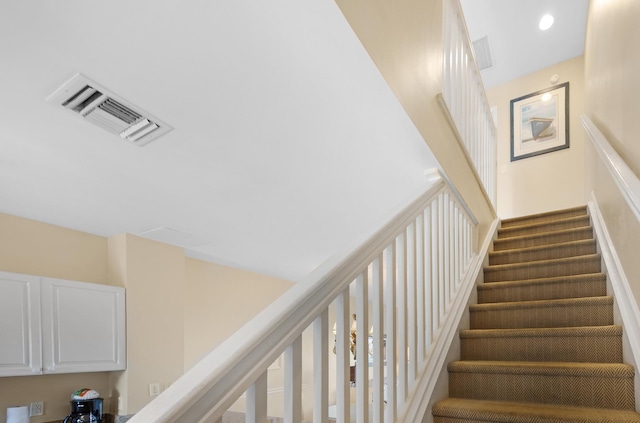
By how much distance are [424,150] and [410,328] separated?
816 mm

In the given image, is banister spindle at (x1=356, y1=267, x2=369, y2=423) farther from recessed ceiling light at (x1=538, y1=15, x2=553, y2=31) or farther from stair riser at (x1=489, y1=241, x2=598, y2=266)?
recessed ceiling light at (x1=538, y1=15, x2=553, y2=31)

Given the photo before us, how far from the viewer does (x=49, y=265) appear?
11.6ft

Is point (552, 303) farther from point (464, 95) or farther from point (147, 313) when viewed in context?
point (147, 313)

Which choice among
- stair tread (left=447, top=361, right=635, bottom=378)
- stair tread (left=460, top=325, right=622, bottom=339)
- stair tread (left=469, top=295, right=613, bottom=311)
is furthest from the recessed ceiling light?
stair tread (left=447, top=361, right=635, bottom=378)

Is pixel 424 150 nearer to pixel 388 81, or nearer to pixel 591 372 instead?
pixel 388 81

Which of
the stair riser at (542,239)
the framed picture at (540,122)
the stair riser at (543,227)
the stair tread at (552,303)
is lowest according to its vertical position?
the stair tread at (552,303)

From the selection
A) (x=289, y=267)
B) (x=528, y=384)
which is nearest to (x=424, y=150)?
(x=528, y=384)

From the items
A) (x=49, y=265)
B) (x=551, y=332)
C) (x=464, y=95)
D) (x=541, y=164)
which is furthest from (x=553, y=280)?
(x=49, y=265)

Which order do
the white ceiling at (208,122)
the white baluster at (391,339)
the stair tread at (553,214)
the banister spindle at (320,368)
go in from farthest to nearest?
the stair tread at (553,214) < the white ceiling at (208,122) < the white baluster at (391,339) < the banister spindle at (320,368)

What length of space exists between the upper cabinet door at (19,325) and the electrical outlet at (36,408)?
40 centimetres

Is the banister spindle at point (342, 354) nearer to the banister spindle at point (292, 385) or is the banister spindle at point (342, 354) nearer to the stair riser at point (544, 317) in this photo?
the banister spindle at point (292, 385)

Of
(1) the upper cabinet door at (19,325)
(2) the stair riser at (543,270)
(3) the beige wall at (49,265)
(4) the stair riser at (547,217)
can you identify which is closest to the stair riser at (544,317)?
(2) the stair riser at (543,270)

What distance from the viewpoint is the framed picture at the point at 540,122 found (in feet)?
16.4

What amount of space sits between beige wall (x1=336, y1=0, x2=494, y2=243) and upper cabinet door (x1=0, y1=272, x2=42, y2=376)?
2.92m
